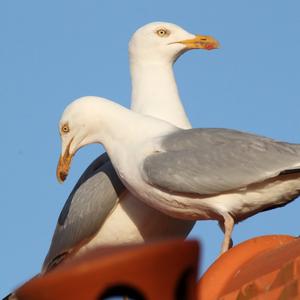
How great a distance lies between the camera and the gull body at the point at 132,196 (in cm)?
562

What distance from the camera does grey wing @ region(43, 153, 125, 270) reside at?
5641mm

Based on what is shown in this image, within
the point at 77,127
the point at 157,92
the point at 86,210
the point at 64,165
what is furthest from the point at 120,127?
the point at 157,92

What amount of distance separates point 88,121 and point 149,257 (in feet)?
15.9

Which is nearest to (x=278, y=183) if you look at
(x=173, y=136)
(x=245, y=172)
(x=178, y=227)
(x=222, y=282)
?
(x=245, y=172)

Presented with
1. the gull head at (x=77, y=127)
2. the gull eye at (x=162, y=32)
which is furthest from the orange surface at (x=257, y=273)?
the gull eye at (x=162, y=32)

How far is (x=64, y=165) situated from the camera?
558 cm

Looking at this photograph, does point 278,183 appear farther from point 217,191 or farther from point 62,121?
point 62,121

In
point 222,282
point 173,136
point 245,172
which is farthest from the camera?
point 173,136

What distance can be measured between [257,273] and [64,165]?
3.32 metres

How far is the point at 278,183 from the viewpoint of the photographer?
4.53m

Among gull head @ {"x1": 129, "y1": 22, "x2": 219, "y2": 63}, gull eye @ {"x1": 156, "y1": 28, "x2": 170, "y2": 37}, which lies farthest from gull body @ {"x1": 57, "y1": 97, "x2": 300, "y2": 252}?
gull eye @ {"x1": 156, "y1": 28, "x2": 170, "y2": 37}

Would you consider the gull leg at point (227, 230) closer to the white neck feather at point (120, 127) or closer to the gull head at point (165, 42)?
the white neck feather at point (120, 127)

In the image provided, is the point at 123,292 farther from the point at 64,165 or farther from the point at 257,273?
the point at 64,165

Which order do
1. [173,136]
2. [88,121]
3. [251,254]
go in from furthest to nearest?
[88,121]
[173,136]
[251,254]
